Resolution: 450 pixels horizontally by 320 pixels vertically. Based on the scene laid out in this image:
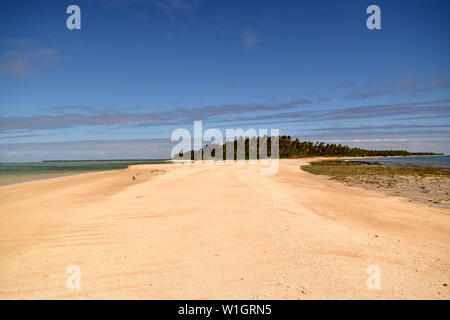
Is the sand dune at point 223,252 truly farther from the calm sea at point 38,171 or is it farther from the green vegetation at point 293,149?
the green vegetation at point 293,149

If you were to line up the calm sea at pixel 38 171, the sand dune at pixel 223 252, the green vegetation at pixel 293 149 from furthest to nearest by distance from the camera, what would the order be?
the green vegetation at pixel 293 149 → the calm sea at pixel 38 171 → the sand dune at pixel 223 252

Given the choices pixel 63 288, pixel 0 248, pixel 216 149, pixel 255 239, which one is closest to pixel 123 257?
pixel 63 288

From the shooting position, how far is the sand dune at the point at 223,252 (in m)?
3.83

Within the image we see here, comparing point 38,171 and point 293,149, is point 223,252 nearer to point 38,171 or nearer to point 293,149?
point 38,171

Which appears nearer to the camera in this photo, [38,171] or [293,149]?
[38,171]

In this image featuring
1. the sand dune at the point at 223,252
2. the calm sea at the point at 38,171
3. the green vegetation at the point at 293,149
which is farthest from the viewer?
the green vegetation at the point at 293,149

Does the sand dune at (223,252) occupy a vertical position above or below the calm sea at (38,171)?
above

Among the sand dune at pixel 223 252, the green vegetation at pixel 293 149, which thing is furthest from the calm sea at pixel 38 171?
the green vegetation at pixel 293 149

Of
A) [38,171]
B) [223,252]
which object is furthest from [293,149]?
[223,252]

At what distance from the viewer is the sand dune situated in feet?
12.6

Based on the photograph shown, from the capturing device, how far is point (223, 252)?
5109 mm

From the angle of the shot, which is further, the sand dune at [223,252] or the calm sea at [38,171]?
the calm sea at [38,171]

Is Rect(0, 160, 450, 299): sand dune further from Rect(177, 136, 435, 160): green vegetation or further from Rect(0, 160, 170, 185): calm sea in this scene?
Rect(177, 136, 435, 160): green vegetation

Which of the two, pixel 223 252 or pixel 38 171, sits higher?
pixel 223 252
